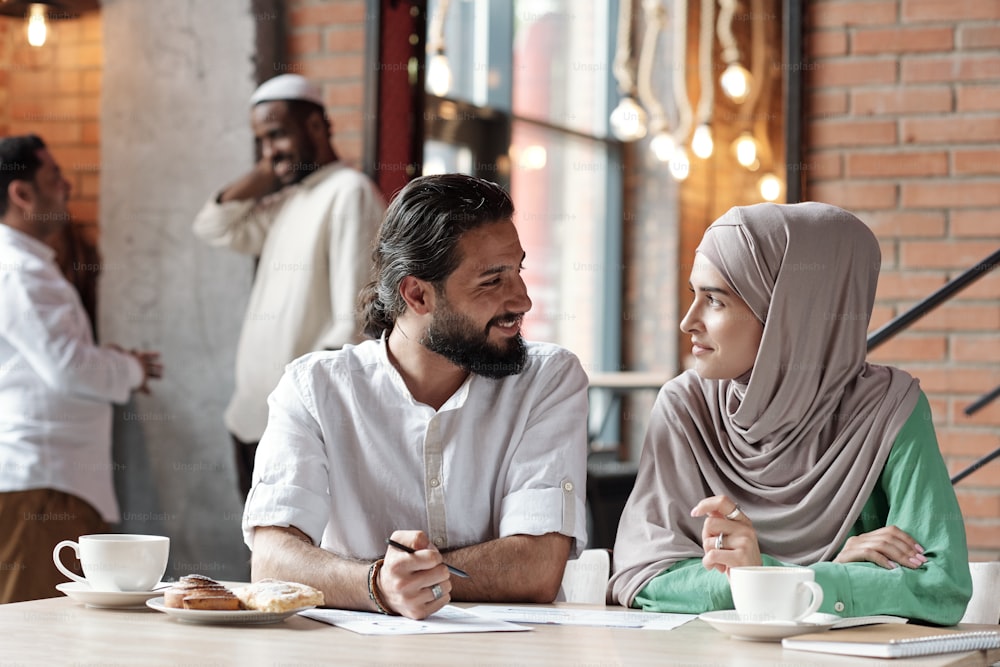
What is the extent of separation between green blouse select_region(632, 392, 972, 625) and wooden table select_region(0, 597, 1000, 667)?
0.22 metres

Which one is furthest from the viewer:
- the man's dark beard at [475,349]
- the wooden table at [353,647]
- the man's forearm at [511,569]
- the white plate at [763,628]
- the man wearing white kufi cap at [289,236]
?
the man wearing white kufi cap at [289,236]

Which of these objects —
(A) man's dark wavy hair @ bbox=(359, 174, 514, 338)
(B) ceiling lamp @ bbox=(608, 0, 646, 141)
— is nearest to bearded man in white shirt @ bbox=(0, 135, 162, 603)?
(A) man's dark wavy hair @ bbox=(359, 174, 514, 338)

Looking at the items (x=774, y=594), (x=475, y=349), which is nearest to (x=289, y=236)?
(x=475, y=349)

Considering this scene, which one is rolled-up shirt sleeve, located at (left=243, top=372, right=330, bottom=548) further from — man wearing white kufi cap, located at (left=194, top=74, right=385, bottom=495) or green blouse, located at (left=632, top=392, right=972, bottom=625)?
man wearing white kufi cap, located at (left=194, top=74, right=385, bottom=495)

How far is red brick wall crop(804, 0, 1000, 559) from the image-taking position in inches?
151

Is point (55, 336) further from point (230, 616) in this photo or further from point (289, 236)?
point (230, 616)

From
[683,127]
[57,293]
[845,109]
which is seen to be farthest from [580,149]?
[57,293]

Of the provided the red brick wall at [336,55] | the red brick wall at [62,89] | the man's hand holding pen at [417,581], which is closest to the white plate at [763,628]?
the man's hand holding pen at [417,581]

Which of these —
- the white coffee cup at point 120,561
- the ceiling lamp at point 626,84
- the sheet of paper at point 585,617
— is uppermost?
the ceiling lamp at point 626,84

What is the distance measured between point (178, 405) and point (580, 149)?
16.0 feet

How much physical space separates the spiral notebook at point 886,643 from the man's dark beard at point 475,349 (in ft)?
2.51

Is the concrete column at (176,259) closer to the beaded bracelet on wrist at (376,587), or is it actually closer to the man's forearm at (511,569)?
the man's forearm at (511,569)

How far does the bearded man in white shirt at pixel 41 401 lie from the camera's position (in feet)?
12.0

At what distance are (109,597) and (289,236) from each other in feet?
7.61
